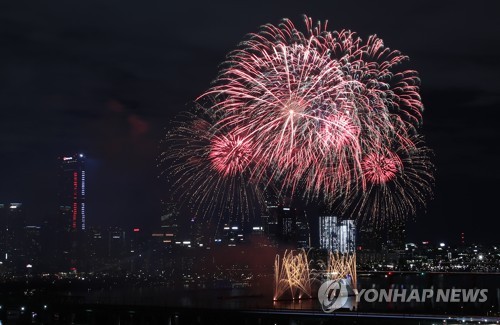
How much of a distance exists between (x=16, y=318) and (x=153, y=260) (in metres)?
123

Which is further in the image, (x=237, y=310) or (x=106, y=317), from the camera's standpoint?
(x=106, y=317)

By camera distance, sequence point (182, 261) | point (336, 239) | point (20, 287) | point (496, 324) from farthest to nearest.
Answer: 1. point (182, 261)
2. point (336, 239)
3. point (20, 287)
4. point (496, 324)

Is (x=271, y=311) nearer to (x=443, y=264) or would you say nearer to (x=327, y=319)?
(x=327, y=319)

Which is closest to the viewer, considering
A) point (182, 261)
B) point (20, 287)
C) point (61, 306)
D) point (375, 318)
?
point (375, 318)

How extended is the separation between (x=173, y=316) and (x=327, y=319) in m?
19.2

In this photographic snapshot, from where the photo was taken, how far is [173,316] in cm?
6581

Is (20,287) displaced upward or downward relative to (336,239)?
downward

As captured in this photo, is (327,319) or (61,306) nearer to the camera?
(327,319)

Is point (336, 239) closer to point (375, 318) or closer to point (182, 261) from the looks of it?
point (182, 261)

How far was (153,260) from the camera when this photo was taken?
182 m

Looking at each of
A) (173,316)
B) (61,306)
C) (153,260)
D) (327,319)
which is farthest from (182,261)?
(327,319)


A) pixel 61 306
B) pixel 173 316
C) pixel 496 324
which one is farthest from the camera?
pixel 61 306

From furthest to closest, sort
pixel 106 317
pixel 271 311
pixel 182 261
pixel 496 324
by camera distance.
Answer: pixel 182 261
pixel 106 317
pixel 271 311
pixel 496 324

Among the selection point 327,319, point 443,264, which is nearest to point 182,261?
point 443,264
